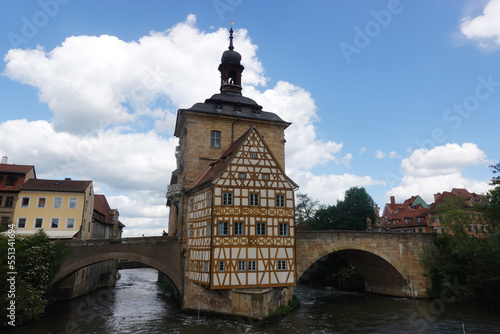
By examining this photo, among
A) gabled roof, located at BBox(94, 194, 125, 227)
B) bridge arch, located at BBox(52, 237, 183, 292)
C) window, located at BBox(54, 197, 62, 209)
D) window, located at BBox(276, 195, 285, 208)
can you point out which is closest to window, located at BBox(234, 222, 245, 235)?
window, located at BBox(276, 195, 285, 208)

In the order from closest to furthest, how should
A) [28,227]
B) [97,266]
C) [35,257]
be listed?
[35,257], [28,227], [97,266]

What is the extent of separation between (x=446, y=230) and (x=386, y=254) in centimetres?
568

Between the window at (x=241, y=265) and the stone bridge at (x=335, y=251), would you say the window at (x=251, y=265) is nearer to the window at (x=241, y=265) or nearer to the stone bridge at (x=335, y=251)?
the window at (x=241, y=265)

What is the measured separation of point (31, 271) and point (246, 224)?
43.5ft

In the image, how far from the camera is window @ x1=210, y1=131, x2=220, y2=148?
2845 cm

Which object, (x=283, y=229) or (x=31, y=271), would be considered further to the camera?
(x=283, y=229)

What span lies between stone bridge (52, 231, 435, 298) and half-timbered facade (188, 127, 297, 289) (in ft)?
A: 9.48

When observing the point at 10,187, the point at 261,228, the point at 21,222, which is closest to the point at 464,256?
the point at 261,228

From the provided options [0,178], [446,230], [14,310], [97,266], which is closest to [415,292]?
[446,230]

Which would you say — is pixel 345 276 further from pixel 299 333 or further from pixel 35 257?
pixel 35 257

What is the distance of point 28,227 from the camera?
28.5 meters

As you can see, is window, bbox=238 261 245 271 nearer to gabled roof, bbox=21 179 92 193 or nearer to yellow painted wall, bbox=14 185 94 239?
yellow painted wall, bbox=14 185 94 239

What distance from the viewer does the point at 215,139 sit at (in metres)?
28.6

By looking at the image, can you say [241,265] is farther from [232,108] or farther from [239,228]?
[232,108]
